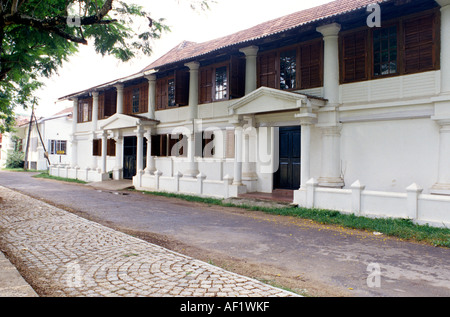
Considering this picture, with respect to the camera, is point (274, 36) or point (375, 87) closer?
point (375, 87)

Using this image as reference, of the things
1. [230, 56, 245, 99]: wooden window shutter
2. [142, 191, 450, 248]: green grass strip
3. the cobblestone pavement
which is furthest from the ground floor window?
the cobblestone pavement

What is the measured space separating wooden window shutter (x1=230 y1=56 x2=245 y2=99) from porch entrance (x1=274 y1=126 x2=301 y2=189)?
2.30m

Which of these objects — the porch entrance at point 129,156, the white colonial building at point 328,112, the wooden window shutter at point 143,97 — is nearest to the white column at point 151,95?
the wooden window shutter at point 143,97

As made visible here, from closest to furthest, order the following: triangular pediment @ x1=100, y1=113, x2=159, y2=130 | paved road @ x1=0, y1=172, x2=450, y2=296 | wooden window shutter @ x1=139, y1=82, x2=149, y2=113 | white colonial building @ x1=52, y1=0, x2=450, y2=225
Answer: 1. paved road @ x1=0, y1=172, x2=450, y2=296
2. white colonial building @ x1=52, y1=0, x2=450, y2=225
3. triangular pediment @ x1=100, y1=113, x2=159, y2=130
4. wooden window shutter @ x1=139, y1=82, x2=149, y2=113

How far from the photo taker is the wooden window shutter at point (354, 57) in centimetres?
1091

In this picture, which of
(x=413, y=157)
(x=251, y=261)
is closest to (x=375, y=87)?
(x=413, y=157)

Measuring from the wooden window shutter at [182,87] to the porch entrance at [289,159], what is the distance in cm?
538

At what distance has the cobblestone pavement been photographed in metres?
4.31

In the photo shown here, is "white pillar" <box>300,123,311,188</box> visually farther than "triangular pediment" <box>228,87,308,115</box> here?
Yes

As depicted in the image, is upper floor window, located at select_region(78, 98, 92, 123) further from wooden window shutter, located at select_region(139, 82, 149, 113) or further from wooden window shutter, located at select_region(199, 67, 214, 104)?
wooden window shutter, located at select_region(199, 67, 214, 104)

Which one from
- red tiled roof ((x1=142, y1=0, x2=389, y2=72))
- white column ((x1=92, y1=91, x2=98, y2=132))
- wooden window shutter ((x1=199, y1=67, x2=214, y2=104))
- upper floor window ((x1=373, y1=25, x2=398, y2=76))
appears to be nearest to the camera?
upper floor window ((x1=373, y1=25, x2=398, y2=76))
